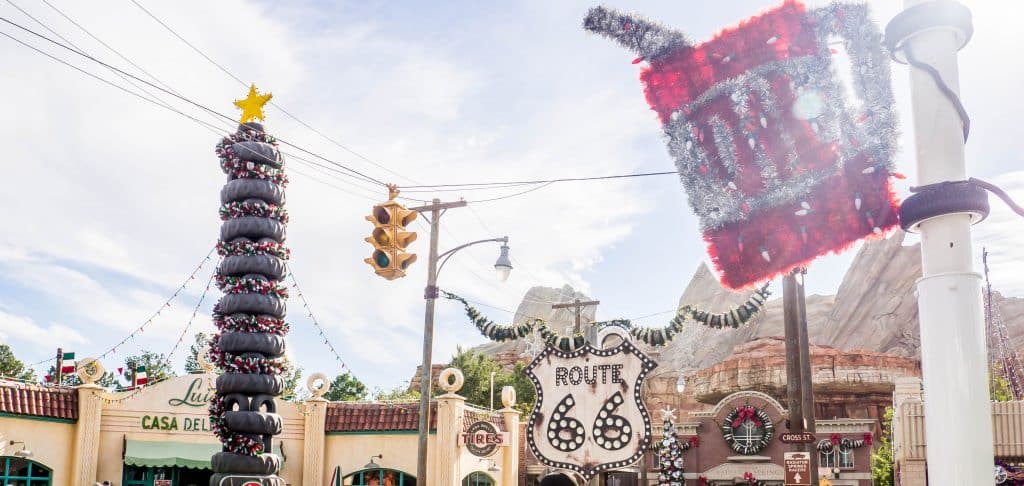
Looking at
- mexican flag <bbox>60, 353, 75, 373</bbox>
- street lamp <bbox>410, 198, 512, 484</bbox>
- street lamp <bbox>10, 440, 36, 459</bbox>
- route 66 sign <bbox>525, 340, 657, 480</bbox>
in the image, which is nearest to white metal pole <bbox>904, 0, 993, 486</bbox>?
route 66 sign <bbox>525, 340, 657, 480</bbox>

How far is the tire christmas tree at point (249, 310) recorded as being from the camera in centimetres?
1750

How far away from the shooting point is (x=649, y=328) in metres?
12.5

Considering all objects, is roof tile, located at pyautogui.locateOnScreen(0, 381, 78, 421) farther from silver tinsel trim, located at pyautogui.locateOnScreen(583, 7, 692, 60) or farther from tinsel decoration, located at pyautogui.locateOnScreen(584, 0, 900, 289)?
tinsel decoration, located at pyautogui.locateOnScreen(584, 0, 900, 289)

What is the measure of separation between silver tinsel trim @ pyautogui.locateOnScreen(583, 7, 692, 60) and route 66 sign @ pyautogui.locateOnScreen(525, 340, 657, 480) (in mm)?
3416

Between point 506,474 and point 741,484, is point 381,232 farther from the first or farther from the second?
point 741,484

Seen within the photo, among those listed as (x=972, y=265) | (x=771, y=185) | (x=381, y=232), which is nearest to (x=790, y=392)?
(x=381, y=232)

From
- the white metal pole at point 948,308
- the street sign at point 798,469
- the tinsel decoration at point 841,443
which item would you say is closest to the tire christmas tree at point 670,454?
the tinsel decoration at point 841,443

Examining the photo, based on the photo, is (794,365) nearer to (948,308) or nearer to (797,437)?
(797,437)

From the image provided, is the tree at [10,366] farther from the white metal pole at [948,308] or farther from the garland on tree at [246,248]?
the white metal pole at [948,308]

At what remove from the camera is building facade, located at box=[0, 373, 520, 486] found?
79.8 feet

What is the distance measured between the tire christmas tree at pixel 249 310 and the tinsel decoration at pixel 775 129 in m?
13.4

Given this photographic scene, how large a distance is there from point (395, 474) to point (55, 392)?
33.1ft

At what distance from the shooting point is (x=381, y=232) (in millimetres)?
12172

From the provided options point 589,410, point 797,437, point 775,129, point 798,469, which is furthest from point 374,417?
point 775,129
